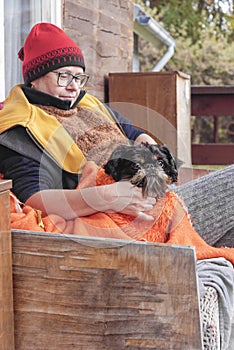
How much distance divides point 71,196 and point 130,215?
7.2 inches

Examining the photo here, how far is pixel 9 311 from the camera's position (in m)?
1.60

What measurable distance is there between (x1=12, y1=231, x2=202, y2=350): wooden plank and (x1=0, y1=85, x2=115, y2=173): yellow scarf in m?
0.55

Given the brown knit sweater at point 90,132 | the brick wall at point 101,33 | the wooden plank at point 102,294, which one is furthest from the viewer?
the brick wall at point 101,33

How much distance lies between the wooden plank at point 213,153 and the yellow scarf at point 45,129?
3436 mm

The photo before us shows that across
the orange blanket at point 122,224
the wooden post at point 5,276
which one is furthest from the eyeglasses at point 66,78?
the wooden post at point 5,276

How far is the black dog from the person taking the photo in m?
1.85

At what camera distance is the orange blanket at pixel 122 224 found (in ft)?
6.01

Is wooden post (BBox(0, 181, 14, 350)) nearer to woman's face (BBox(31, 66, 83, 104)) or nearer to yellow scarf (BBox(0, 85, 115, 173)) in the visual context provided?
yellow scarf (BBox(0, 85, 115, 173))

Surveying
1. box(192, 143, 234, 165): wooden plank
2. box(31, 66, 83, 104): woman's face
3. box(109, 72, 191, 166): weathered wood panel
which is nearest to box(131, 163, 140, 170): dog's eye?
box(31, 66, 83, 104): woman's face

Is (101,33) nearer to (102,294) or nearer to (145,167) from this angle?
(145,167)

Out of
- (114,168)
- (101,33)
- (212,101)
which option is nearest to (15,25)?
(101,33)

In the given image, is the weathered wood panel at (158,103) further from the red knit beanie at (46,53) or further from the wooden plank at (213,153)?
the red knit beanie at (46,53)

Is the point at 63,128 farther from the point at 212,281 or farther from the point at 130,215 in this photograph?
the point at 212,281

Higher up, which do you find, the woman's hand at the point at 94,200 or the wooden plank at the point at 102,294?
the woman's hand at the point at 94,200
